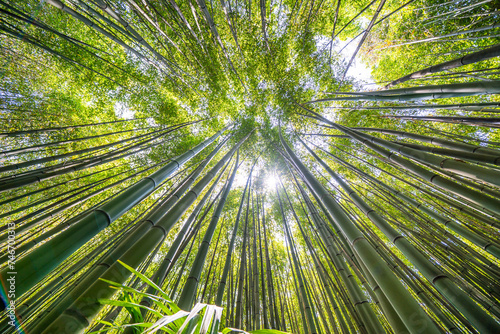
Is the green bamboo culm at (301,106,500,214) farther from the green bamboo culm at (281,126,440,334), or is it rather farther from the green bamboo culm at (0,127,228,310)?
the green bamboo culm at (0,127,228,310)

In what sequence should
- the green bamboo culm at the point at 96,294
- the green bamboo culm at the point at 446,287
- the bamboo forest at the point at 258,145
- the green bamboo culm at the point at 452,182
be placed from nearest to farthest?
the green bamboo culm at the point at 96,294, the green bamboo culm at the point at 446,287, the green bamboo culm at the point at 452,182, the bamboo forest at the point at 258,145

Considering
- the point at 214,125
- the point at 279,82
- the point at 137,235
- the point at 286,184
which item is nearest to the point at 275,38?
the point at 279,82

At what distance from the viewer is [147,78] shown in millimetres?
4258

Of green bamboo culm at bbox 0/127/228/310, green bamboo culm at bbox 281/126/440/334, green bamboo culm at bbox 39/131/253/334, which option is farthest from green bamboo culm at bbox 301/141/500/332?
green bamboo culm at bbox 0/127/228/310

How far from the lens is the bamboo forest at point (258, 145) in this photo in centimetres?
181

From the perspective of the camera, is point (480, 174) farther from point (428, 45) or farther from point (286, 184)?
point (286, 184)

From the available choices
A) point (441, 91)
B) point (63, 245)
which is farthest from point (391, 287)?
point (441, 91)

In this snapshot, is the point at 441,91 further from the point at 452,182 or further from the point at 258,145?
the point at 258,145

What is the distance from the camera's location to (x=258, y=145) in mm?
5418

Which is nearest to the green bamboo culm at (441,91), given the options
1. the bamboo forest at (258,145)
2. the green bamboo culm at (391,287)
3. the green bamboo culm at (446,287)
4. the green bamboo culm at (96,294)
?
the bamboo forest at (258,145)

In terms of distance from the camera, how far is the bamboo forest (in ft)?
5.95

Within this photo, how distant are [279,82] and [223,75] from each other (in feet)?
4.44

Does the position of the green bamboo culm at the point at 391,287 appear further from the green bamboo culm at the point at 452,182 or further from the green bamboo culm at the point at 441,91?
the green bamboo culm at the point at 441,91

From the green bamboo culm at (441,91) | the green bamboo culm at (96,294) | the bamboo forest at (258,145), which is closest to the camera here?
the green bamboo culm at (96,294)
